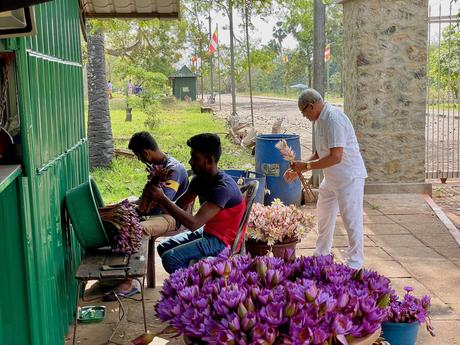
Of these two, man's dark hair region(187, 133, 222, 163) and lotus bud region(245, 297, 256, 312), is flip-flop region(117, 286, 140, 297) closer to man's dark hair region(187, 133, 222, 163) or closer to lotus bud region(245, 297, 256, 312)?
man's dark hair region(187, 133, 222, 163)

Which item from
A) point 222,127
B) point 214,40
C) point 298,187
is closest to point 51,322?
point 298,187

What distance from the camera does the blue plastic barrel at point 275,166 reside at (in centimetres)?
811

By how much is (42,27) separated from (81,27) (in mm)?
2161

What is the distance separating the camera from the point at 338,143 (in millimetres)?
5094

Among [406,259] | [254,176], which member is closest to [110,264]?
[406,259]

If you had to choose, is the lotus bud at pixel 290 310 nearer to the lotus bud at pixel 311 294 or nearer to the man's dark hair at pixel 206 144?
the lotus bud at pixel 311 294

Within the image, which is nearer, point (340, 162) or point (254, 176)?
point (340, 162)

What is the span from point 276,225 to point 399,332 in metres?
1.93

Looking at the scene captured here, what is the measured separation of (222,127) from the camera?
22.4 m

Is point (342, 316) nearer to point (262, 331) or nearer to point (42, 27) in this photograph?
point (262, 331)

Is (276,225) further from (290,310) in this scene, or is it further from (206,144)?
(290,310)

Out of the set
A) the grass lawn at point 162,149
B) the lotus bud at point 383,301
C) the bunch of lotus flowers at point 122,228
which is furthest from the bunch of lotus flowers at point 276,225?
the grass lawn at point 162,149

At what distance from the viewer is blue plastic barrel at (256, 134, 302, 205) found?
811 centimetres

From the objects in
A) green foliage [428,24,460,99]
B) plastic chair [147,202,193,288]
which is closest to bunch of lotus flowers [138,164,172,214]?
plastic chair [147,202,193,288]
